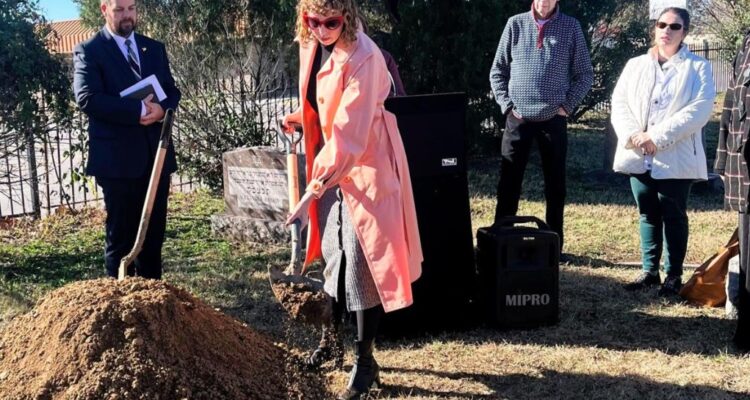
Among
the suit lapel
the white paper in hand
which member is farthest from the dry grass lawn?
the suit lapel

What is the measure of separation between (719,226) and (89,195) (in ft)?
24.3

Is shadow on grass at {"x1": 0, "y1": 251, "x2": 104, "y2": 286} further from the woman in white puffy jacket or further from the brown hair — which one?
the woman in white puffy jacket

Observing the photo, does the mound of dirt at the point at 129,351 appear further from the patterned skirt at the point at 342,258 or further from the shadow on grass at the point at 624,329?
the shadow on grass at the point at 624,329

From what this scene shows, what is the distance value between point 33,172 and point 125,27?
4058mm

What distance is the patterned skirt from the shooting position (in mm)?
3629

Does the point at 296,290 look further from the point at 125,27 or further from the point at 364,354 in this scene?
the point at 125,27

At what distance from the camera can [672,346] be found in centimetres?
449

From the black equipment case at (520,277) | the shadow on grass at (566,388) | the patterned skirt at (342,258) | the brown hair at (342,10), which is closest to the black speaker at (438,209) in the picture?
the black equipment case at (520,277)

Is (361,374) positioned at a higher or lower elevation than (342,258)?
lower

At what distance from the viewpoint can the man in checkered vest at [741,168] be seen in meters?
4.27

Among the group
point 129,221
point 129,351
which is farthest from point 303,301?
point 129,221

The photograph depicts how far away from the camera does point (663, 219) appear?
536 centimetres

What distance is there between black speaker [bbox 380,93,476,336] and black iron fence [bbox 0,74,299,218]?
307 cm

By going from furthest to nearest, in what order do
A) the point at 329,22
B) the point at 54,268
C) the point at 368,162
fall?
1. the point at 54,268
2. the point at 368,162
3. the point at 329,22
